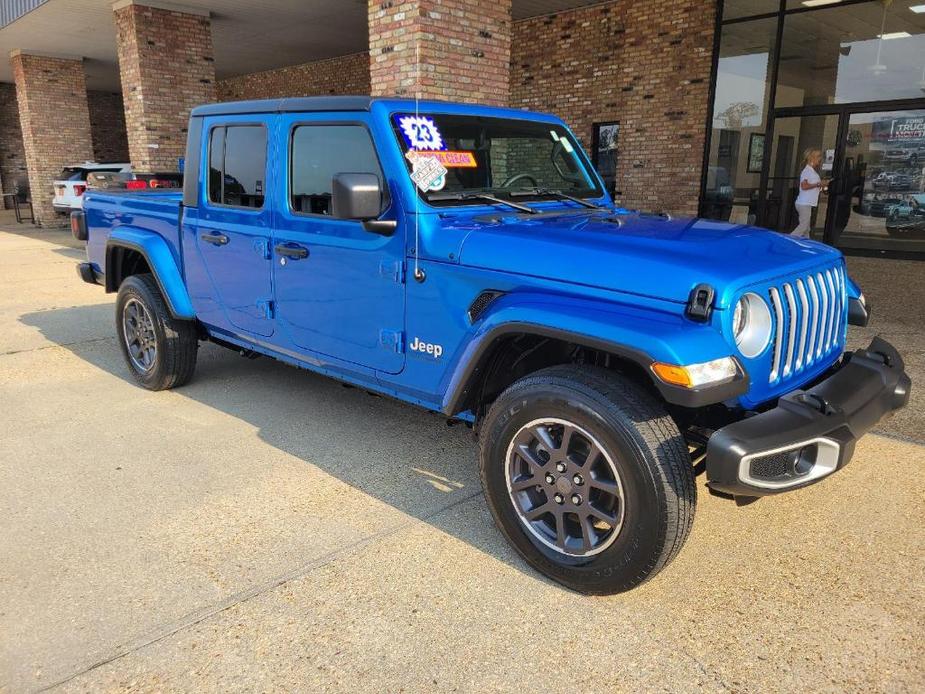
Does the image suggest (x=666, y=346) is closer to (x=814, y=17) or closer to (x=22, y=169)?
(x=814, y=17)

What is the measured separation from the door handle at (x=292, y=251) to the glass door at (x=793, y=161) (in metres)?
10.6

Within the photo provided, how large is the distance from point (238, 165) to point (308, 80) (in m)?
18.3

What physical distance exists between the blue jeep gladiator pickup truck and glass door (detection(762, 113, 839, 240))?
951 cm

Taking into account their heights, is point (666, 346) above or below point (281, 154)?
below

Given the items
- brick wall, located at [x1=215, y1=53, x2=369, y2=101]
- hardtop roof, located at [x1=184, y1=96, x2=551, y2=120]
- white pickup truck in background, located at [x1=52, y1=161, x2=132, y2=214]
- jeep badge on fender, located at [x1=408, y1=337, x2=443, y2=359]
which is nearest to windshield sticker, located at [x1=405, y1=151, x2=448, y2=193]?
hardtop roof, located at [x1=184, y1=96, x2=551, y2=120]

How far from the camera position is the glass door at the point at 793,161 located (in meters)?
12.0

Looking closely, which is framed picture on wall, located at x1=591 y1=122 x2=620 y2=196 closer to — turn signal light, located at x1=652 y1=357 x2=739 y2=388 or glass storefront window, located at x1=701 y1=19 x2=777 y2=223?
glass storefront window, located at x1=701 y1=19 x2=777 y2=223

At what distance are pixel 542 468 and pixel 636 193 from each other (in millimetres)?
11307

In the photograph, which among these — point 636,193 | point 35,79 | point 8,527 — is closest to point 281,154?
point 8,527

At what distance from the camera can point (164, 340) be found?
4.98 m

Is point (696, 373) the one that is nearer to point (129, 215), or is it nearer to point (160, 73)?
point (129, 215)

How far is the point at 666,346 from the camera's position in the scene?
2346 millimetres

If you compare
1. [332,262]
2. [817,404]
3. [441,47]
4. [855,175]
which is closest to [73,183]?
[441,47]

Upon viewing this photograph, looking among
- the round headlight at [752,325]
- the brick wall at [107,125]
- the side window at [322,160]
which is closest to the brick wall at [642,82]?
the side window at [322,160]
